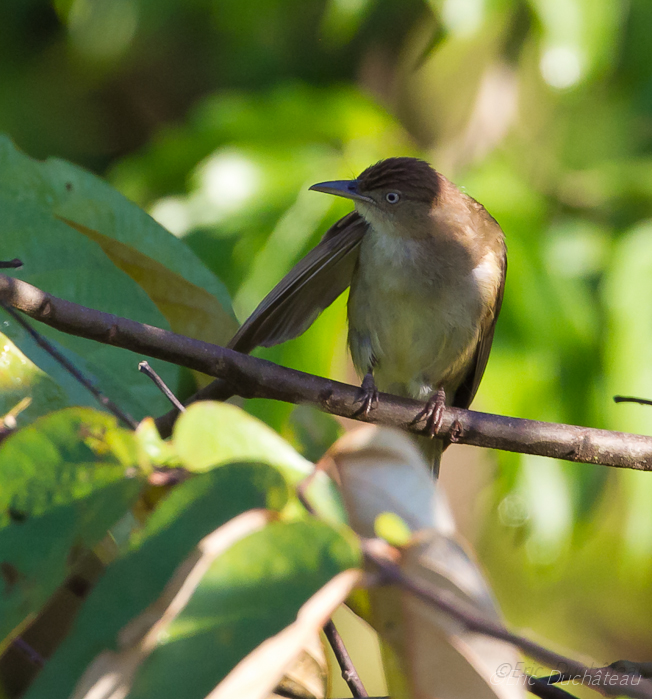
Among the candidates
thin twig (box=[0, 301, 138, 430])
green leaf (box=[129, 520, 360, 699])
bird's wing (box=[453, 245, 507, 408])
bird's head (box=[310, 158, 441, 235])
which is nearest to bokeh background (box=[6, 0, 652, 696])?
bird's wing (box=[453, 245, 507, 408])

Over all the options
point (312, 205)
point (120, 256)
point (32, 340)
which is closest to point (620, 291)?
point (312, 205)

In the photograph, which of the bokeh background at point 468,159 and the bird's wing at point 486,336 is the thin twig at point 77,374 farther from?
the bird's wing at point 486,336

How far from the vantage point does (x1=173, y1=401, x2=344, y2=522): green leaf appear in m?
0.86

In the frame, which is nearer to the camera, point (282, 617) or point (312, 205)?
point (282, 617)

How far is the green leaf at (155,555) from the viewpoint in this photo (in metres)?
0.78

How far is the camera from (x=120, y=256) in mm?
1694

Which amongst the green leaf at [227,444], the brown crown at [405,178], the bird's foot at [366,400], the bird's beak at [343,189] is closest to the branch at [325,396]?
the bird's foot at [366,400]

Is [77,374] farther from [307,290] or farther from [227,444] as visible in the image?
[307,290]

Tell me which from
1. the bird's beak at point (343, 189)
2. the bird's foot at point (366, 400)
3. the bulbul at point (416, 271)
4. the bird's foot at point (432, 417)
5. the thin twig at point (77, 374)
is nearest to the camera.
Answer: the thin twig at point (77, 374)

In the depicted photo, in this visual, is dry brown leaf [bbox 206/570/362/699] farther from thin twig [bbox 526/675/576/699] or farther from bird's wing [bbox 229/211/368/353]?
bird's wing [bbox 229/211/368/353]

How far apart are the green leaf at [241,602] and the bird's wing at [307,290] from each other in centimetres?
115

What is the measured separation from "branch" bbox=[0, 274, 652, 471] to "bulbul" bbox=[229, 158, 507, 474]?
114 centimetres

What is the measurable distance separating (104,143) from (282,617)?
5.75 meters

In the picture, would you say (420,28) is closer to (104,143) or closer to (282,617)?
(104,143)
